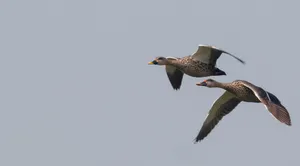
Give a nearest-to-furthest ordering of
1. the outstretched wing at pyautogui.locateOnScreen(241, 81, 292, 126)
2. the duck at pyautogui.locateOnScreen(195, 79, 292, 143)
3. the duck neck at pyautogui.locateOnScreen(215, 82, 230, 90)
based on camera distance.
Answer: the outstretched wing at pyautogui.locateOnScreen(241, 81, 292, 126) → the duck at pyautogui.locateOnScreen(195, 79, 292, 143) → the duck neck at pyautogui.locateOnScreen(215, 82, 230, 90)

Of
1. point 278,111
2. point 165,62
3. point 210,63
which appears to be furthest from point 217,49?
point 278,111

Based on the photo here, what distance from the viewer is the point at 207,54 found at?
2883 cm

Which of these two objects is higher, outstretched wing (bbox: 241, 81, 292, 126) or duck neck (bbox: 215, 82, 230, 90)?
outstretched wing (bbox: 241, 81, 292, 126)

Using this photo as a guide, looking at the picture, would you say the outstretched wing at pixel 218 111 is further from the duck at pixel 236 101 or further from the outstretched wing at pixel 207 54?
the outstretched wing at pixel 207 54

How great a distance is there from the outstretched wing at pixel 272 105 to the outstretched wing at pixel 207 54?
3462 millimetres

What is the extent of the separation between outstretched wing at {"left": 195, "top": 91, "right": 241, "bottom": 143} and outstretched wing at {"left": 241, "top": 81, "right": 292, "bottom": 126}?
257 centimetres

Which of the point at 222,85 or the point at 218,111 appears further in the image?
the point at 218,111

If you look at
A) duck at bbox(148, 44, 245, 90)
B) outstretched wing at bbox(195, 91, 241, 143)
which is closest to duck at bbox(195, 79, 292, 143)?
outstretched wing at bbox(195, 91, 241, 143)

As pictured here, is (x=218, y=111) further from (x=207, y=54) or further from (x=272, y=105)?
(x=272, y=105)

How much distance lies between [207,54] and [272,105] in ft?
20.1

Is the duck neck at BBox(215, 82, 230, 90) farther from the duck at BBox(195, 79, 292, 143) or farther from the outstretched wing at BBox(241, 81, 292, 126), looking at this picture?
the outstretched wing at BBox(241, 81, 292, 126)

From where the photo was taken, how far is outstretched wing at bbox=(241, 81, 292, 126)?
72.7ft

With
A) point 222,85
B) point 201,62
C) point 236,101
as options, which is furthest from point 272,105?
point 201,62

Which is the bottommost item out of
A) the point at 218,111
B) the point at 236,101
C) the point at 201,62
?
the point at 218,111
